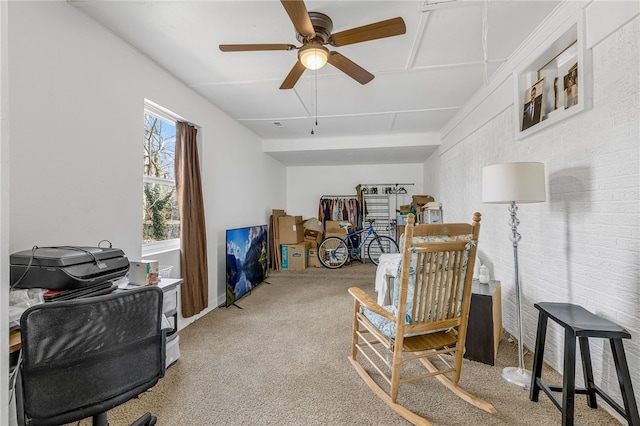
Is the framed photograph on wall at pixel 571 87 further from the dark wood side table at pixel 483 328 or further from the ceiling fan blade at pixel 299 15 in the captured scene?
the ceiling fan blade at pixel 299 15

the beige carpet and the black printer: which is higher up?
the black printer

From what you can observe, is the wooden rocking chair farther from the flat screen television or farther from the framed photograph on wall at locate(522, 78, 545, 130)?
the flat screen television

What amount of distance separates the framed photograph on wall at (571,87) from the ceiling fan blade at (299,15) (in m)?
1.72

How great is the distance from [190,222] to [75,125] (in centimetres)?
130

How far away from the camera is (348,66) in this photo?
2.00 metres

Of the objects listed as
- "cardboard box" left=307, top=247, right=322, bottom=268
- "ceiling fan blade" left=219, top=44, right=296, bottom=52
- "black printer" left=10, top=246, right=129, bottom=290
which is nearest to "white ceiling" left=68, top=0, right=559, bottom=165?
"ceiling fan blade" left=219, top=44, right=296, bottom=52

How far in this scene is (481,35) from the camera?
2.11 metres

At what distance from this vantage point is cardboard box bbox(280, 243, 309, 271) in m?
5.50

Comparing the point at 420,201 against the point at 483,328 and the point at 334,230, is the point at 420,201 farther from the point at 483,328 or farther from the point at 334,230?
the point at 483,328

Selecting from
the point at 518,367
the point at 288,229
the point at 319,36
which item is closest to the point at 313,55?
the point at 319,36

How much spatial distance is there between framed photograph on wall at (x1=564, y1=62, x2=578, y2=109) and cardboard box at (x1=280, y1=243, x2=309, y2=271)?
439 cm

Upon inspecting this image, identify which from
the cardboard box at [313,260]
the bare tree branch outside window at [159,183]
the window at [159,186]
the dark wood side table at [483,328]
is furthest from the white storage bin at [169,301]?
the cardboard box at [313,260]

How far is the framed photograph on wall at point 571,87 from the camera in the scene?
179 centimetres

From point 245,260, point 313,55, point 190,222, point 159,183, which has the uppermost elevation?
point 313,55
